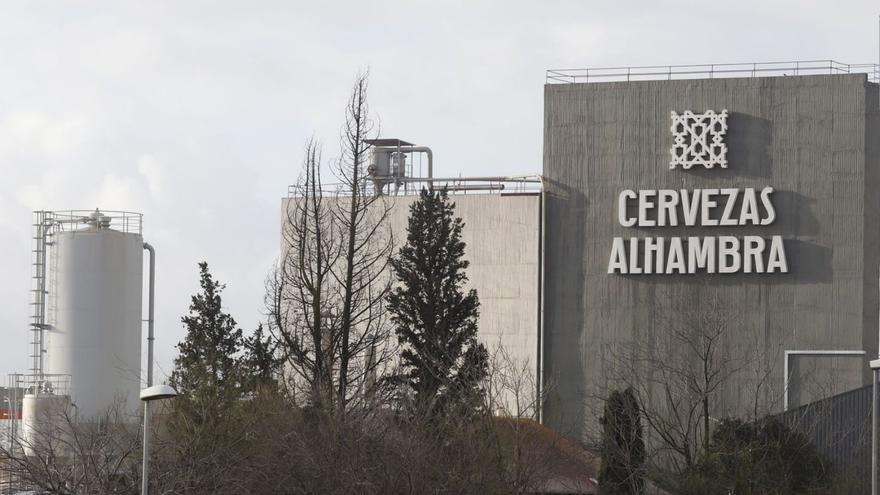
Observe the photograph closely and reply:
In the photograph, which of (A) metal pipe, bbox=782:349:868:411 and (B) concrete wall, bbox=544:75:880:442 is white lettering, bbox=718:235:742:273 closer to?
(B) concrete wall, bbox=544:75:880:442

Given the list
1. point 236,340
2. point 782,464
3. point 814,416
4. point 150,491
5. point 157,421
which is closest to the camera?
point 150,491

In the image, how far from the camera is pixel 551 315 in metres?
52.6

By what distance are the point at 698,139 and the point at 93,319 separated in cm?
2190

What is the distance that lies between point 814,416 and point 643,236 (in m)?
12.9

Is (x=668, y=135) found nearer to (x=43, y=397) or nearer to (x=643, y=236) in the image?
(x=643, y=236)

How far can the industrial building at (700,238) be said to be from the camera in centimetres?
5003

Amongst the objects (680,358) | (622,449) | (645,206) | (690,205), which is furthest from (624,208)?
(622,449)

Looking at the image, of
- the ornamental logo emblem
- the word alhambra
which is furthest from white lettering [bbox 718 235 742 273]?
the ornamental logo emblem

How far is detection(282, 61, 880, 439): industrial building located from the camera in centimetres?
5003

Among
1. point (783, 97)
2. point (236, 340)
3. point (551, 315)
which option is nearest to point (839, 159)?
point (783, 97)

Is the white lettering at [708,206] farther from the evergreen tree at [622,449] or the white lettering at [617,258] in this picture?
the evergreen tree at [622,449]

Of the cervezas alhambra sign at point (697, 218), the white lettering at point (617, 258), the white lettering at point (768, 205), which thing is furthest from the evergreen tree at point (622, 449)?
the white lettering at point (768, 205)

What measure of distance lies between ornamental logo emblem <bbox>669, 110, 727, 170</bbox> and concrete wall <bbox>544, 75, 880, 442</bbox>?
1.06 feet

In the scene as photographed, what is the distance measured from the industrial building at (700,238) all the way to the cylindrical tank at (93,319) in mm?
13050
